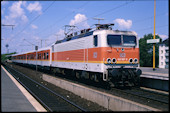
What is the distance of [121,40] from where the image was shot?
13445 mm

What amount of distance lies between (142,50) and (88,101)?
215ft

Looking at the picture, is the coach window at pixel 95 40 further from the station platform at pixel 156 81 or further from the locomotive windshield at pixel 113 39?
the station platform at pixel 156 81

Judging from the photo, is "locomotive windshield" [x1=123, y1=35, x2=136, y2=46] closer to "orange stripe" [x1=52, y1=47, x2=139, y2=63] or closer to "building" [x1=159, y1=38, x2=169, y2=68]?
"orange stripe" [x1=52, y1=47, x2=139, y2=63]

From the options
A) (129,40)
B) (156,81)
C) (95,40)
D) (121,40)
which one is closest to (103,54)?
(95,40)

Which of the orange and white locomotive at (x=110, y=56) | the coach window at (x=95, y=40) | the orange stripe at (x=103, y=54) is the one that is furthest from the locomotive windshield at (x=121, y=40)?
the coach window at (x=95, y=40)

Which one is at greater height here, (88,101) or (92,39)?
(92,39)

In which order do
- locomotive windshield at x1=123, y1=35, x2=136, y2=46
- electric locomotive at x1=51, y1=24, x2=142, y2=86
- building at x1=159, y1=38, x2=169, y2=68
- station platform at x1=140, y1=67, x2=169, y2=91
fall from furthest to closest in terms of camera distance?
building at x1=159, y1=38, x2=169, y2=68 → locomotive windshield at x1=123, y1=35, x2=136, y2=46 → station platform at x1=140, y1=67, x2=169, y2=91 → electric locomotive at x1=51, y1=24, x2=142, y2=86

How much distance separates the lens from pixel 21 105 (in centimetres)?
866

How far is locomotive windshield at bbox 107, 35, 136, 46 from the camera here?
13.2 m

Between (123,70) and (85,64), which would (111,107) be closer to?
(123,70)

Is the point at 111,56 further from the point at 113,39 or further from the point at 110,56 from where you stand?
the point at 113,39

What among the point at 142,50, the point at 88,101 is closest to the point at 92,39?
the point at 88,101

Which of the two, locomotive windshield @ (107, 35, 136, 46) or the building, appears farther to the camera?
the building

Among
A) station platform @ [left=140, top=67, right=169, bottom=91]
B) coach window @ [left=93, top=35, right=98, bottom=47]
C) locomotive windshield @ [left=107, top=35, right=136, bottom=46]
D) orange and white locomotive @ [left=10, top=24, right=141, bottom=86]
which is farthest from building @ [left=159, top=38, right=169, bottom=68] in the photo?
coach window @ [left=93, top=35, right=98, bottom=47]
